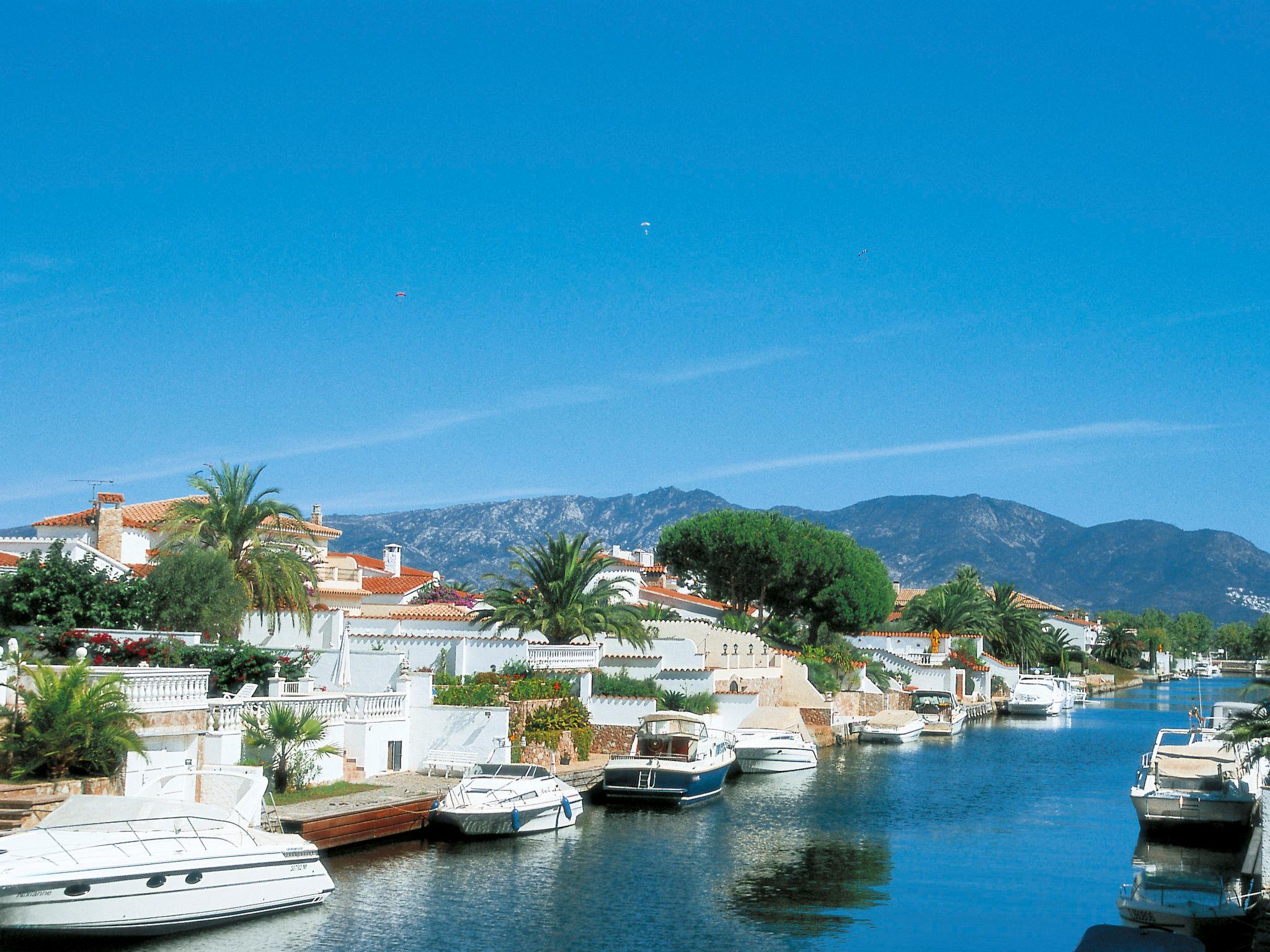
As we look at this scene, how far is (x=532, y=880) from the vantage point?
80.7 feet

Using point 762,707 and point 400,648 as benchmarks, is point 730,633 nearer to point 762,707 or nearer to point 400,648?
point 762,707

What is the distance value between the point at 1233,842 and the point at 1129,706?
65.4 m

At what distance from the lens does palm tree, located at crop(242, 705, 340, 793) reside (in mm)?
27547

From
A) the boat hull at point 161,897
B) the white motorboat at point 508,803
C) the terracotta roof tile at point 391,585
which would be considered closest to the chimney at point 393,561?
the terracotta roof tile at point 391,585

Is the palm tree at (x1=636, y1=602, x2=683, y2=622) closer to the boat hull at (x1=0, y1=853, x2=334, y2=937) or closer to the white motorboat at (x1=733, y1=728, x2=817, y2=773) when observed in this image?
the white motorboat at (x1=733, y1=728, x2=817, y2=773)

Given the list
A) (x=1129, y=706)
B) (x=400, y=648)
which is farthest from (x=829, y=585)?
(x=400, y=648)

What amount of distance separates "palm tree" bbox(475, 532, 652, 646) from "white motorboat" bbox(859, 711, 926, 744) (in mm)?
19237

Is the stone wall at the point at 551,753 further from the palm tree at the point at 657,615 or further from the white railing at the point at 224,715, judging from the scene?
the palm tree at the point at 657,615

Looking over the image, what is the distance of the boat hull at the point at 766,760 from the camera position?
44719 millimetres

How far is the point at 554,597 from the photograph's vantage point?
43.2m

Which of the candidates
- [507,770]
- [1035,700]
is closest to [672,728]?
[507,770]

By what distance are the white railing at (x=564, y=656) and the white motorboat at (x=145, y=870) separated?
1806 cm

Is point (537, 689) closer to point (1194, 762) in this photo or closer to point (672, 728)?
point (672, 728)

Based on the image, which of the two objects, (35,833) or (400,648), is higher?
(400,648)
